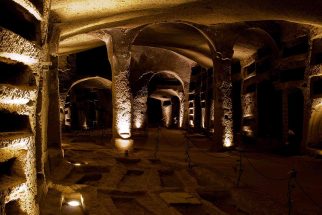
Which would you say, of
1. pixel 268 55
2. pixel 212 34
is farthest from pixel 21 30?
pixel 268 55

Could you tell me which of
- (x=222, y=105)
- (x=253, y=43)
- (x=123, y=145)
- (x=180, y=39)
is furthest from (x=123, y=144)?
(x=253, y=43)

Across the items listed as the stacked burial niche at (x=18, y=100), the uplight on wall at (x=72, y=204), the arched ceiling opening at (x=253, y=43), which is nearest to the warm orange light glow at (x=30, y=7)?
the stacked burial niche at (x=18, y=100)

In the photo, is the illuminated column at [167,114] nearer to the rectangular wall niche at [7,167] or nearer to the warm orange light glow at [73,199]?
the warm orange light glow at [73,199]

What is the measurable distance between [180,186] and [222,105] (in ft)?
17.2

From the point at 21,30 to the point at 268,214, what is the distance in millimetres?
4297

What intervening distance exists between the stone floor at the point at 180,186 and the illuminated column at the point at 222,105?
4.46 feet

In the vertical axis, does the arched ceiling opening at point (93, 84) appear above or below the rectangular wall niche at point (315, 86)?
above

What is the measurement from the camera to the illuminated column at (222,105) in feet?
39.7

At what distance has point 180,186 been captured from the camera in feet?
25.2

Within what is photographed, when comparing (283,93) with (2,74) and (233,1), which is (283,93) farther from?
(2,74)

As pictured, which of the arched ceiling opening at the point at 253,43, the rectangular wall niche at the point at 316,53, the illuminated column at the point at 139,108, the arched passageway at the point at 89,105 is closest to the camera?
the rectangular wall niche at the point at 316,53

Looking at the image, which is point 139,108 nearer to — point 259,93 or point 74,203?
point 259,93

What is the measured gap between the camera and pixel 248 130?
1491 cm

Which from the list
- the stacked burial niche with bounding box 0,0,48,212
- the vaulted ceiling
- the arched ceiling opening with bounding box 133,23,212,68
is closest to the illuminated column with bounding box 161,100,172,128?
the arched ceiling opening with bounding box 133,23,212,68
